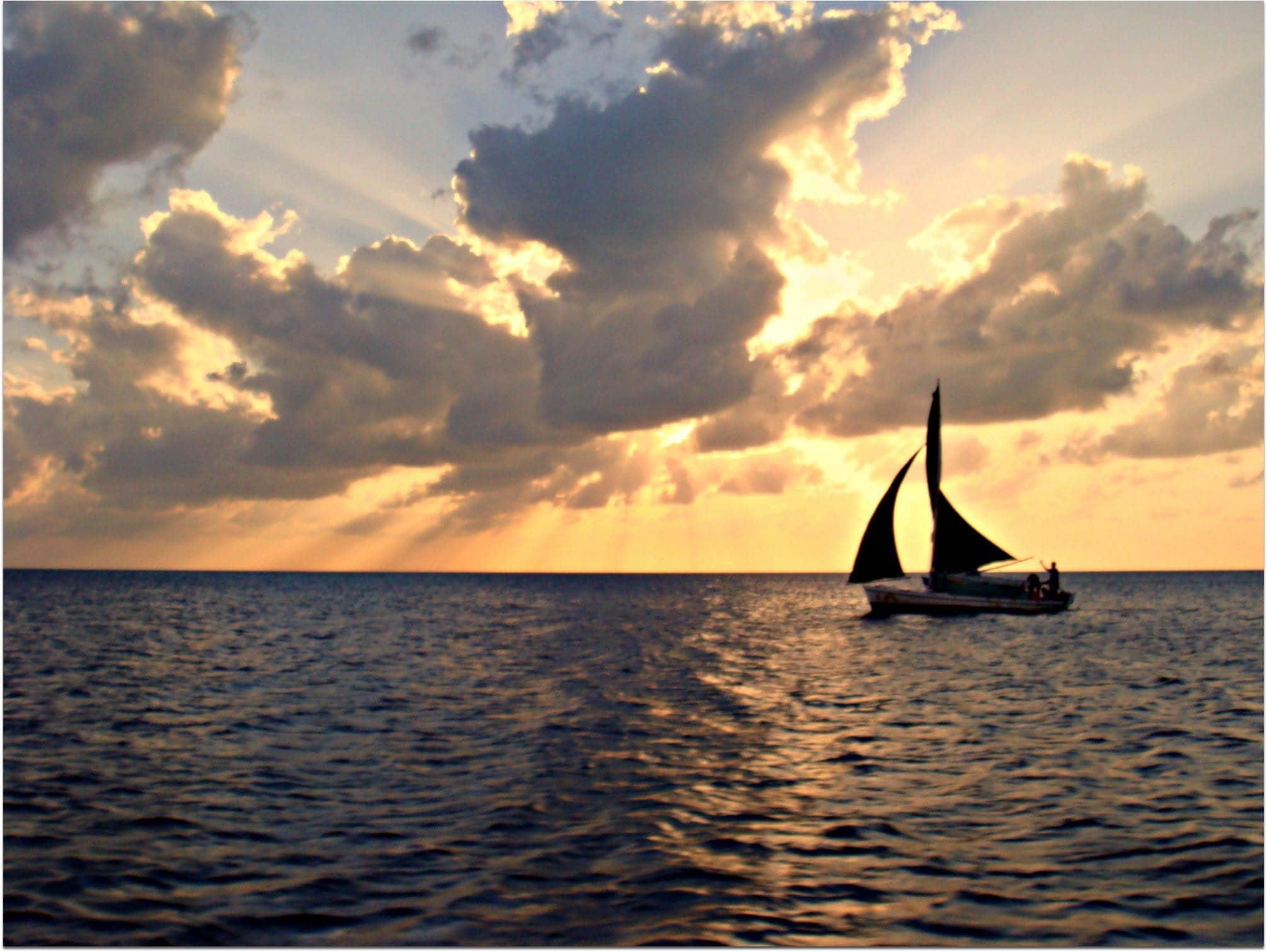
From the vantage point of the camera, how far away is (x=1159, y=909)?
1164cm

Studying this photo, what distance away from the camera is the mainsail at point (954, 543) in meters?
69.6

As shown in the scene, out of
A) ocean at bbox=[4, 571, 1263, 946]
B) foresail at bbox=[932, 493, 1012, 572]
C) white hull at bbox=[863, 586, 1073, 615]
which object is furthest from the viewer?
foresail at bbox=[932, 493, 1012, 572]

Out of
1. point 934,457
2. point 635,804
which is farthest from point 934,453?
point 635,804

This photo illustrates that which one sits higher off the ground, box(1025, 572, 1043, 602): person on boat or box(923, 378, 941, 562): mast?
Answer: box(923, 378, 941, 562): mast

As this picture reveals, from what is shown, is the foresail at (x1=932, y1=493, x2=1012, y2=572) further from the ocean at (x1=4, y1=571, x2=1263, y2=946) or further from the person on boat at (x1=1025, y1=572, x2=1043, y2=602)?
the ocean at (x1=4, y1=571, x2=1263, y2=946)

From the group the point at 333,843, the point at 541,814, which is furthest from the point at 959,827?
the point at 333,843

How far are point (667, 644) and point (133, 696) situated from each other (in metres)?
29.8

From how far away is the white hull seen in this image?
68.0 meters

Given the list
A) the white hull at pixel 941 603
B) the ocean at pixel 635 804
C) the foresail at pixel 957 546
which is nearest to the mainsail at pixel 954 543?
the foresail at pixel 957 546

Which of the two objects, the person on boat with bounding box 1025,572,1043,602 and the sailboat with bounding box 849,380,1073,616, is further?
the person on boat with bounding box 1025,572,1043,602

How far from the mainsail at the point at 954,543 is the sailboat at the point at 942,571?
5 cm

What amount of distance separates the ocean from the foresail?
29641 millimetres

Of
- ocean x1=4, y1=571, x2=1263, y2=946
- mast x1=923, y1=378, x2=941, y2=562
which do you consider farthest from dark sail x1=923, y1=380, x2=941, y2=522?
ocean x1=4, y1=571, x2=1263, y2=946

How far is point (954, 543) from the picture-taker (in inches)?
2749
